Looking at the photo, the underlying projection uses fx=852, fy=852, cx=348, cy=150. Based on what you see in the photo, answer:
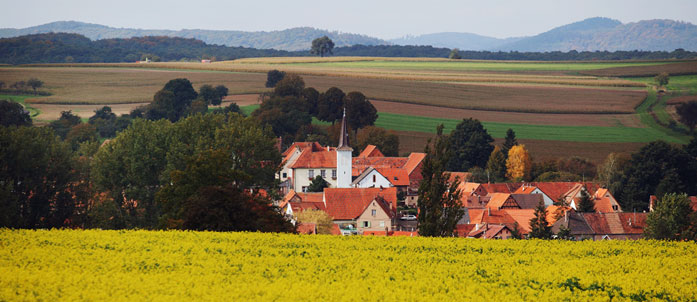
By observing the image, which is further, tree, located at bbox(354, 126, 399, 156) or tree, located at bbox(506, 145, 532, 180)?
tree, located at bbox(354, 126, 399, 156)

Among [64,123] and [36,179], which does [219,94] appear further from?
[36,179]

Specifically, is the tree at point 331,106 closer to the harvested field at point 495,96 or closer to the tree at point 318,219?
the harvested field at point 495,96

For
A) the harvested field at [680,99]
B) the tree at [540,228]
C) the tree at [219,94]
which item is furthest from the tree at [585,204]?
the tree at [219,94]

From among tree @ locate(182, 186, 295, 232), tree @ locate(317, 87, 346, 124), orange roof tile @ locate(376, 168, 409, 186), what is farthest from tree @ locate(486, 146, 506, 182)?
tree @ locate(182, 186, 295, 232)

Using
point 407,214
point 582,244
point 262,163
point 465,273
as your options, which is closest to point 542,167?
point 407,214

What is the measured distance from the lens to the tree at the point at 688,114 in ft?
437

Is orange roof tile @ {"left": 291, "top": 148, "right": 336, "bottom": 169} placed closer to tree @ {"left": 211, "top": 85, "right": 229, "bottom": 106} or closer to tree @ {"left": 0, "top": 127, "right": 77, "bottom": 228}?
tree @ {"left": 211, "top": 85, "right": 229, "bottom": 106}

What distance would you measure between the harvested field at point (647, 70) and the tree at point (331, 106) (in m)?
61.8

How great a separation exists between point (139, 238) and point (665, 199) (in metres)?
54.6

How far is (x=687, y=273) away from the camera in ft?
79.3

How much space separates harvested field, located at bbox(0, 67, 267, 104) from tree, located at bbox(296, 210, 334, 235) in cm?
9346

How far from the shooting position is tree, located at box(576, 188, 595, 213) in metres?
91.2

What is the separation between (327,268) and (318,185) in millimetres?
86586

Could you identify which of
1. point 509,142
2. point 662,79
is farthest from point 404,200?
point 662,79
